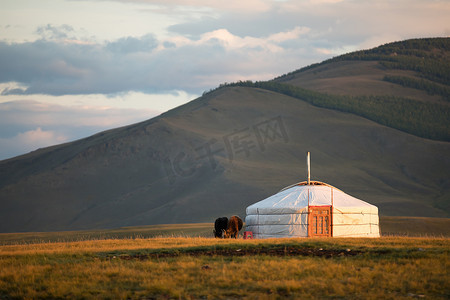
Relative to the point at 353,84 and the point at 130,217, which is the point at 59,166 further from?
the point at 353,84

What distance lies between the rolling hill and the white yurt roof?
28.5 m

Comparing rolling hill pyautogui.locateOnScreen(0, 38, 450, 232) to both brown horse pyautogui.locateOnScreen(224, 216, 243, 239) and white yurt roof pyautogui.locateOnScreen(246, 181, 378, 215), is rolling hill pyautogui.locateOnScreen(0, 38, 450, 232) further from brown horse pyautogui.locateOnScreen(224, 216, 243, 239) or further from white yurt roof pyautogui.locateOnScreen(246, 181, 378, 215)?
brown horse pyautogui.locateOnScreen(224, 216, 243, 239)

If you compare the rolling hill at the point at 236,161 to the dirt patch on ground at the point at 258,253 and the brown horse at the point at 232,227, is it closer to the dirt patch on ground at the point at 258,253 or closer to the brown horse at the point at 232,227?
the brown horse at the point at 232,227

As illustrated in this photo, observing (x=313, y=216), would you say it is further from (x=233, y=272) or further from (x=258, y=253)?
(x=233, y=272)

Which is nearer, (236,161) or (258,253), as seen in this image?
(258,253)

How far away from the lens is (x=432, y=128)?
284ft

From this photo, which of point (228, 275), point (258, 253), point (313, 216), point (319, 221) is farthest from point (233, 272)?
point (319, 221)

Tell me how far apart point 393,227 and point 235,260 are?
82.8 feet

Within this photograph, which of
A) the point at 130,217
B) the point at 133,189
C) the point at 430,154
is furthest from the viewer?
the point at 430,154

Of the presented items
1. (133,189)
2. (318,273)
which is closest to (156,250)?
(318,273)

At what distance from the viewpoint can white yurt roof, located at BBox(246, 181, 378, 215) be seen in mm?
20688

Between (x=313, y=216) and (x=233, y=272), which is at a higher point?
(x=313, y=216)

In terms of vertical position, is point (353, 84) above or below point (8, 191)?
above

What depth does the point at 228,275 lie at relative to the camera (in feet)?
36.6
